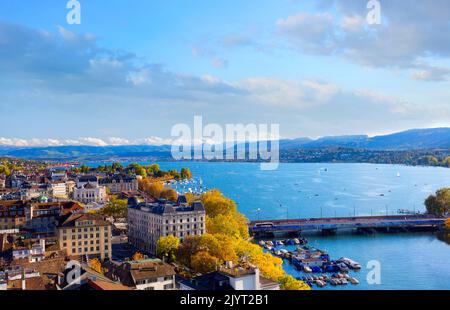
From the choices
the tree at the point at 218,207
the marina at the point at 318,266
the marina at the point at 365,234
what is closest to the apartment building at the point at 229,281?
the marina at the point at 365,234

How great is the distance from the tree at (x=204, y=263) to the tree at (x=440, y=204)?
108 feet

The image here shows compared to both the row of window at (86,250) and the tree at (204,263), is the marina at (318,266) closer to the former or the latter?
the tree at (204,263)

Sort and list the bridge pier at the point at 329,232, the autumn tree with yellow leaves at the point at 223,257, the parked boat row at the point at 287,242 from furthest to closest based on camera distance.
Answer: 1. the bridge pier at the point at 329,232
2. the parked boat row at the point at 287,242
3. the autumn tree with yellow leaves at the point at 223,257

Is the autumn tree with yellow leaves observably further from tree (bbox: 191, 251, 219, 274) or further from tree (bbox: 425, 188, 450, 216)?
tree (bbox: 425, 188, 450, 216)

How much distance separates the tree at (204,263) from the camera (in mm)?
19000

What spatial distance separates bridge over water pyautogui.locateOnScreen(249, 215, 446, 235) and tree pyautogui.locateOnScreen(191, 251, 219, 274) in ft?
63.0

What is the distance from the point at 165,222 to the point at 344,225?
781 inches

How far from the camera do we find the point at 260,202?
60.7m

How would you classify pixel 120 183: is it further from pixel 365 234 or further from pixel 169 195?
pixel 365 234
